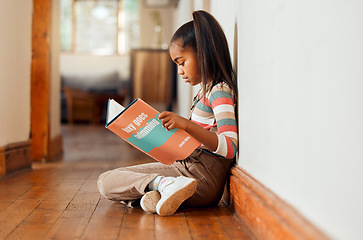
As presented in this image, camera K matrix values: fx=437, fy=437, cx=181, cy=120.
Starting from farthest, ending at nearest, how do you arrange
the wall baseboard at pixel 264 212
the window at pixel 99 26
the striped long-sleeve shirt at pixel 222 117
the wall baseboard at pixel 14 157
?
the window at pixel 99 26 < the wall baseboard at pixel 14 157 < the striped long-sleeve shirt at pixel 222 117 < the wall baseboard at pixel 264 212

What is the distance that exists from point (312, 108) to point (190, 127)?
547mm

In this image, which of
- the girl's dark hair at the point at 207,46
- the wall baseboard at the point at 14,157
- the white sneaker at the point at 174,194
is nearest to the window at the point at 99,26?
the wall baseboard at the point at 14,157

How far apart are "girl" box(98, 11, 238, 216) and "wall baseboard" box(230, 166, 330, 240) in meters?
0.07

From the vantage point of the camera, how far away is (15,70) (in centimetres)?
214

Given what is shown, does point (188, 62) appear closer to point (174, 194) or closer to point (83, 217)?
point (174, 194)

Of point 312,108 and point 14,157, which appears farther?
point 14,157

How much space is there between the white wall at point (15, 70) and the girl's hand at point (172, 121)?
108 centimetres

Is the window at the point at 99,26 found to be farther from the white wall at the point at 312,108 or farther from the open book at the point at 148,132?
the white wall at the point at 312,108

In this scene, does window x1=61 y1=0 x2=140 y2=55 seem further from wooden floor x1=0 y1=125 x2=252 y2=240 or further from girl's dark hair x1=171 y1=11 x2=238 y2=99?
girl's dark hair x1=171 y1=11 x2=238 y2=99

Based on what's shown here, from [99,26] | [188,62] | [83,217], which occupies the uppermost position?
[99,26]

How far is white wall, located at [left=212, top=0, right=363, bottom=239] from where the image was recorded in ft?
1.94

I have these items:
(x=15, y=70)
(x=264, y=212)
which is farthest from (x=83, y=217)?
(x=15, y=70)

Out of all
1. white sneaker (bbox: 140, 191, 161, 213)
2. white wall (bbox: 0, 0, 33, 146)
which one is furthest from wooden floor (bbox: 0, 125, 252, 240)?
white wall (bbox: 0, 0, 33, 146)

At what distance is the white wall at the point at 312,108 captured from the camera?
59cm
